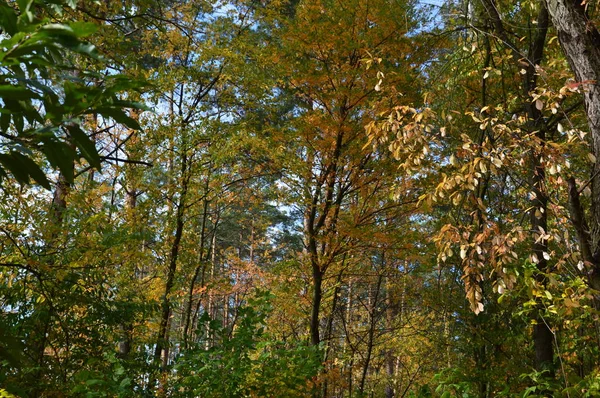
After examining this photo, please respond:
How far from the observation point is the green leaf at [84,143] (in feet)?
3.03

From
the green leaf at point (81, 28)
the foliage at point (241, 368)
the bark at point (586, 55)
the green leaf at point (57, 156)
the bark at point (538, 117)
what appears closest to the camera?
the green leaf at point (81, 28)

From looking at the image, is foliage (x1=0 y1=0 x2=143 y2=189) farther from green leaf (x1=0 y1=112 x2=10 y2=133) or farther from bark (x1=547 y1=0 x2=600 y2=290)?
bark (x1=547 y1=0 x2=600 y2=290)

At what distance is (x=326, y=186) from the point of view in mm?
6535

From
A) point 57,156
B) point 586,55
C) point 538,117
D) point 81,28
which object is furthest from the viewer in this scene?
point 538,117

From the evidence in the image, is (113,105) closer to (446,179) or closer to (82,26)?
(82,26)

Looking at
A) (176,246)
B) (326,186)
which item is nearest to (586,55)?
(326,186)

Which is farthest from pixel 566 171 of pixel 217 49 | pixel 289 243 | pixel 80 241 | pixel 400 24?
pixel 289 243

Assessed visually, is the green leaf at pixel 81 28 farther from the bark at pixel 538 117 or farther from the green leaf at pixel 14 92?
the bark at pixel 538 117

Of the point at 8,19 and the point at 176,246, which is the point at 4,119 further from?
the point at 176,246

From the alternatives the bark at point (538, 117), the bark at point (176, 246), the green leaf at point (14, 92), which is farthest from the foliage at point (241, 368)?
the green leaf at point (14, 92)

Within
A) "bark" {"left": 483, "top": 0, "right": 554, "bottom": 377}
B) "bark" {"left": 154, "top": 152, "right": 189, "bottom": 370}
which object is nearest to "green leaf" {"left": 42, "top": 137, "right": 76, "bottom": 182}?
"bark" {"left": 483, "top": 0, "right": 554, "bottom": 377}

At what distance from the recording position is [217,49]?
6570 millimetres

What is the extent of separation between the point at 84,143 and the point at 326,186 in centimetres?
565

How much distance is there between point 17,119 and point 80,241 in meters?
3.46
